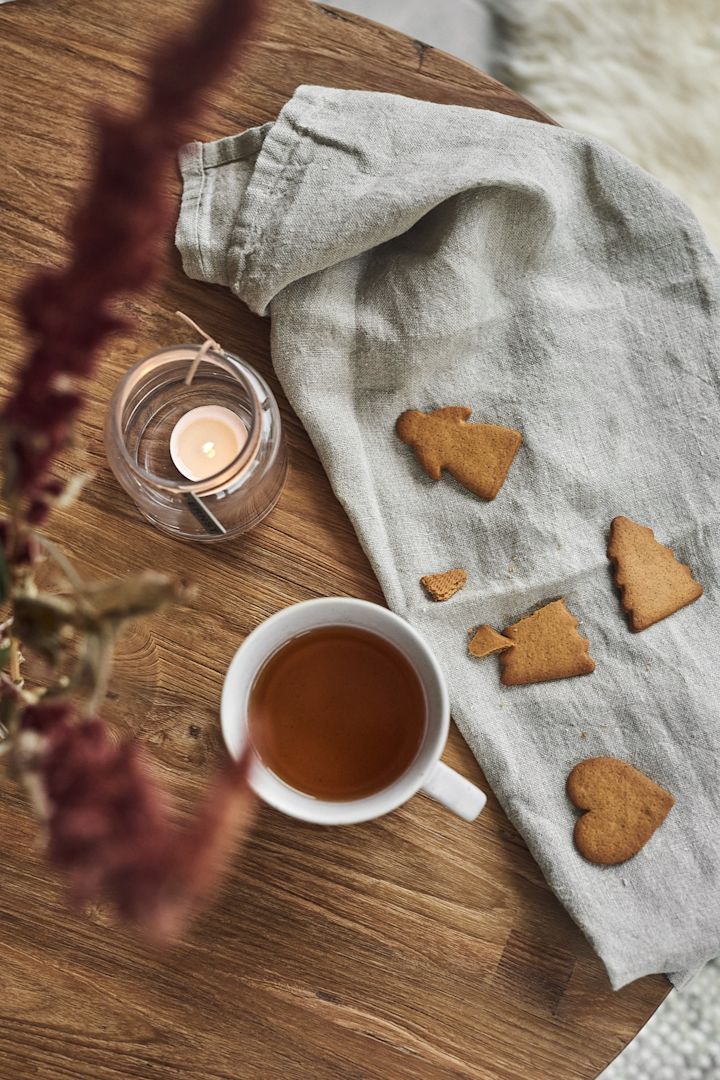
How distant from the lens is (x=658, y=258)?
945 millimetres

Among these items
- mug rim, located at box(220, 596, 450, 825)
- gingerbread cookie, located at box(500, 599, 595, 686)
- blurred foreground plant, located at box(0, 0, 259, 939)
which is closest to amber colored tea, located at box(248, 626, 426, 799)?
mug rim, located at box(220, 596, 450, 825)

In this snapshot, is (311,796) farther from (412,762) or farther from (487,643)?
(487,643)

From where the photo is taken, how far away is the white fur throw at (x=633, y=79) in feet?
4.54

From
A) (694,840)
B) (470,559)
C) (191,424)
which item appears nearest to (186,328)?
(191,424)

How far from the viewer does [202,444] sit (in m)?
0.87

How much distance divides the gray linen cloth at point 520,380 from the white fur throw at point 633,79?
0.51 meters

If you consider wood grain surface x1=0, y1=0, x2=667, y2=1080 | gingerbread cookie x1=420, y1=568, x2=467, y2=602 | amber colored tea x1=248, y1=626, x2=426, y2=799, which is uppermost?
gingerbread cookie x1=420, y1=568, x2=467, y2=602

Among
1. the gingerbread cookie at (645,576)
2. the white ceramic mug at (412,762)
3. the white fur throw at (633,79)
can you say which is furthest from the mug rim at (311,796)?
the white fur throw at (633,79)

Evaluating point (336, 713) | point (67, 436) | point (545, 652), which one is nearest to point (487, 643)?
point (545, 652)

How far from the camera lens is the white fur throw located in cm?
138

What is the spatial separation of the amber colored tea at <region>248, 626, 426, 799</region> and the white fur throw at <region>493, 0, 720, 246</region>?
0.95m

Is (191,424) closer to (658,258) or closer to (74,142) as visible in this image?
(74,142)

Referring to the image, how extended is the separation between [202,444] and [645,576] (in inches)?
16.9

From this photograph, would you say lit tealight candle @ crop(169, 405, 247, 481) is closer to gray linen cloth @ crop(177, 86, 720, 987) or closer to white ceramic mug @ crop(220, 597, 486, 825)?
gray linen cloth @ crop(177, 86, 720, 987)
